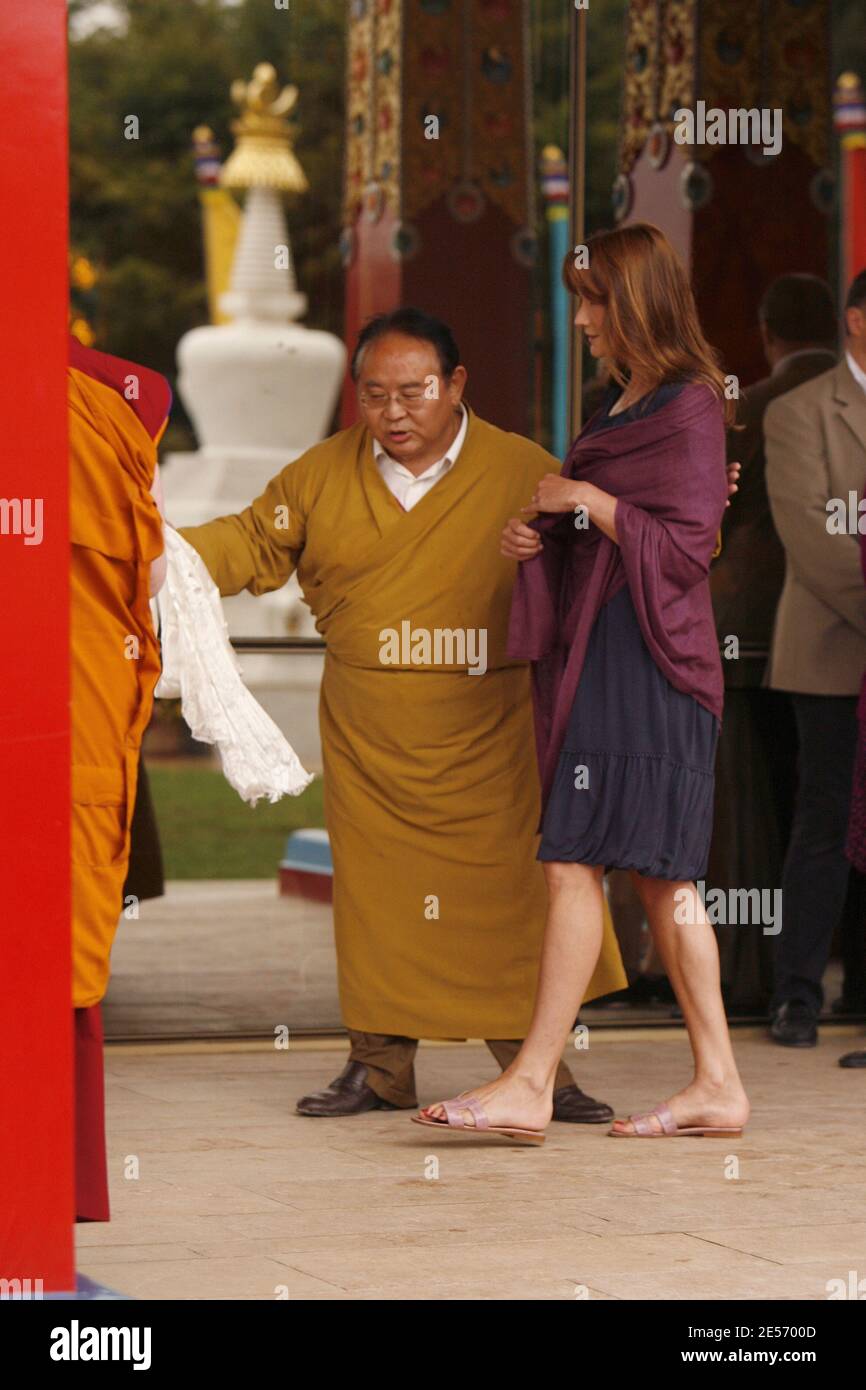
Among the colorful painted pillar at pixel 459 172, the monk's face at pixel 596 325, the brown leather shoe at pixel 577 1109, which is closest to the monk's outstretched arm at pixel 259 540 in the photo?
the monk's face at pixel 596 325

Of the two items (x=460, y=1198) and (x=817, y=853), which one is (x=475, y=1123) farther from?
(x=817, y=853)

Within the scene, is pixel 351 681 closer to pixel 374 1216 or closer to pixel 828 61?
pixel 374 1216

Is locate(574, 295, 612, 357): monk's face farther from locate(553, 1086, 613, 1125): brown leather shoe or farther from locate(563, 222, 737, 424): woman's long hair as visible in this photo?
locate(553, 1086, 613, 1125): brown leather shoe

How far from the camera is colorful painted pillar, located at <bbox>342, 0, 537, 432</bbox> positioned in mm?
7840

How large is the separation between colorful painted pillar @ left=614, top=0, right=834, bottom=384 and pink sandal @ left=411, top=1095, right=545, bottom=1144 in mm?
2715

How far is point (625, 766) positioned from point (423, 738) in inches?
18.9

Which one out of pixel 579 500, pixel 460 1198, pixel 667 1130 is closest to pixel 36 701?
pixel 460 1198

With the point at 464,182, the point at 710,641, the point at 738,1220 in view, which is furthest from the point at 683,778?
the point at 464,182

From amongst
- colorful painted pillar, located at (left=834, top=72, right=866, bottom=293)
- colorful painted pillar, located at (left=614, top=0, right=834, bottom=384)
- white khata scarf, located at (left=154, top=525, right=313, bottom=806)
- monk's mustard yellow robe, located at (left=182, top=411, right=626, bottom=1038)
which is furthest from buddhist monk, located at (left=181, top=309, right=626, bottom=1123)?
colorful painted pillar, located at (left=834, top=72, right=866, bottom=293)

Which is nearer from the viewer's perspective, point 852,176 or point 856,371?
point 856,371

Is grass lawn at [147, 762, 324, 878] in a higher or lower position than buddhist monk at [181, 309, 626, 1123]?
lower

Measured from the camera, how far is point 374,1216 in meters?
4.16

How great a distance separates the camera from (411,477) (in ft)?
16.9

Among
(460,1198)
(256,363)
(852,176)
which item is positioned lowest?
(460,1198)
